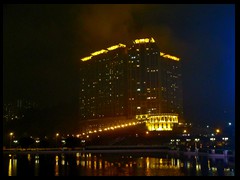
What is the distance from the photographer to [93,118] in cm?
5156

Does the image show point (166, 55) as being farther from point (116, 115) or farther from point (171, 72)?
point (116, 115)

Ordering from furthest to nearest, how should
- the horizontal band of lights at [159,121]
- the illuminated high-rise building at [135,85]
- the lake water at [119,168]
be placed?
the illuminated high-rise building at [135,85] < the horizontal band of lights at [159,121] < the lake water at [119,168]

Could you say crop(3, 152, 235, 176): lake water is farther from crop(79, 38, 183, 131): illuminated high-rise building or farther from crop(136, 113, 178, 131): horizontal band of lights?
crop(79, 38, 183, 131): illuminated high-rise building

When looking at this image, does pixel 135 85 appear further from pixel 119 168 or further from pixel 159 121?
pixel 119 168

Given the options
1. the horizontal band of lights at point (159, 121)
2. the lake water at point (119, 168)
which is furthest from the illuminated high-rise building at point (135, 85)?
the lake water at point (119, 168)

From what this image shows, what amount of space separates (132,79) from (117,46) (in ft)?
15.0

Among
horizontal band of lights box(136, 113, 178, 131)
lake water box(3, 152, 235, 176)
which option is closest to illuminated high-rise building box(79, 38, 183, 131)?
horizontal band of lights box(136, 113, 178, 131)

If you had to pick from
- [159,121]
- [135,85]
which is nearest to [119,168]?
[159,121]

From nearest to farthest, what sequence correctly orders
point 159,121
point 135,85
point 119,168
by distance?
point 119,168, point 159,121, point 135,85

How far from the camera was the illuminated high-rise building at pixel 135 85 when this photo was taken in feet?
160

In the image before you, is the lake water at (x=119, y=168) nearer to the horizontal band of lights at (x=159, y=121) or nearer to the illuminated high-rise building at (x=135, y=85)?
the horizontal band of lights at (x=159, y=121)

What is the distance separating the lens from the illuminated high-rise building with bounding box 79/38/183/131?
160 ft

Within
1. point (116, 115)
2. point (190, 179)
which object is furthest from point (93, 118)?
point (190, 179)

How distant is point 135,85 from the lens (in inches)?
1940
